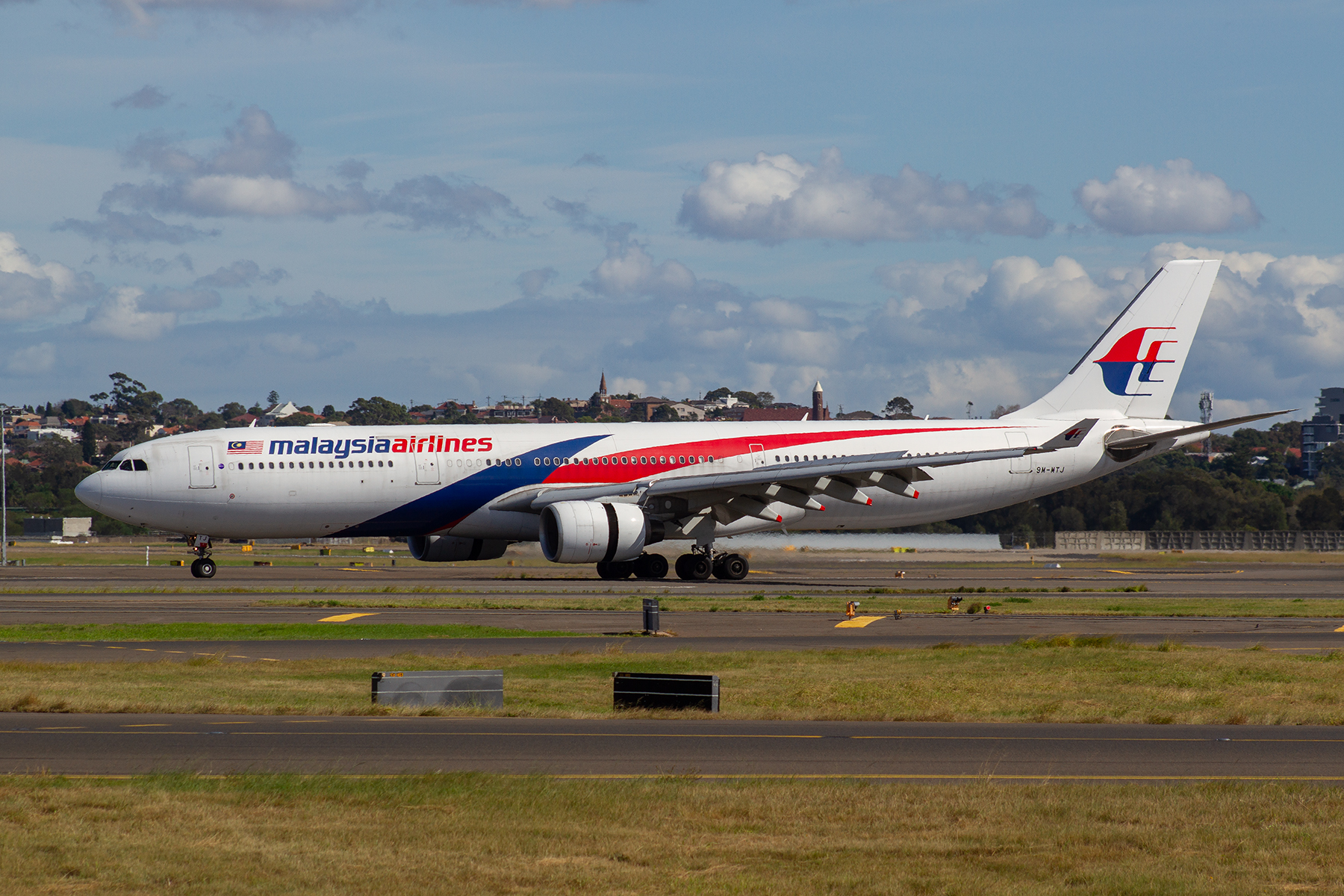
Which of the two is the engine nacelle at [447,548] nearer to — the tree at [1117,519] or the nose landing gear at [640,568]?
the nose landing gear at [640,568]

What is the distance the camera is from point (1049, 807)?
1152 cm

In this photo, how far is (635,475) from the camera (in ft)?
145

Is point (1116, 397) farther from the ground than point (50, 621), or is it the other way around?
point (1116, 397)

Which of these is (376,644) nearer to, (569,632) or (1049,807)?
(569,632)

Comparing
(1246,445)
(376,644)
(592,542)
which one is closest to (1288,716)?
(376,644)

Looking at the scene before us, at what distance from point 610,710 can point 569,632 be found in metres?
10.6

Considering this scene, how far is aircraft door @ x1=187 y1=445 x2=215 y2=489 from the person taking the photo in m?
41.2

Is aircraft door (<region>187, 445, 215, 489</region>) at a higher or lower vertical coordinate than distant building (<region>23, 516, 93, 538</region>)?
higher

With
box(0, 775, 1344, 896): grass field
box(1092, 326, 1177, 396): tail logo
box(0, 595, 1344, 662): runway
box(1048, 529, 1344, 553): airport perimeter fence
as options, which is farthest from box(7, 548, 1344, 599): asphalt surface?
box(0, 775, 1344, 896): grass field

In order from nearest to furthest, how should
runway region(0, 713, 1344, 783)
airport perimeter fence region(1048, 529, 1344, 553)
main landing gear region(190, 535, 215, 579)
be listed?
runway region(0, 713, 1344, 783) < main landing gear region(190, 535, 215, 579) < airport perimeter fence region(1048, 529, 1344, 553)

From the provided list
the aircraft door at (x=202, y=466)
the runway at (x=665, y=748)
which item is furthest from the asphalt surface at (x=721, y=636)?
the aircraft door at (x=202, y=466)

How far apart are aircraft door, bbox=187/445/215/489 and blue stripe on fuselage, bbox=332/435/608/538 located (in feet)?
13.8

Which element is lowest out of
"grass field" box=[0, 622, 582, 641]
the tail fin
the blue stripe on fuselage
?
"grass field" box=[0, 622, 582, 641]

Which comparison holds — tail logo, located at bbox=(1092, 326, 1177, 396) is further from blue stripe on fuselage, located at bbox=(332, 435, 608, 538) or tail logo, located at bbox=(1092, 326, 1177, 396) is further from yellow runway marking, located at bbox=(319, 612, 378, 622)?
yellow runway marking, located at bbox=(319, 612, 378, 622)
